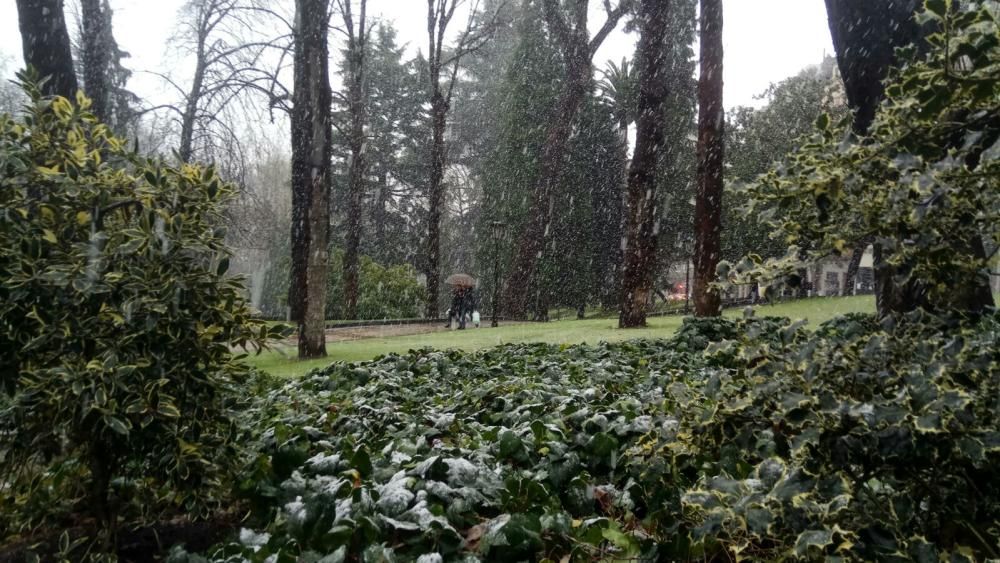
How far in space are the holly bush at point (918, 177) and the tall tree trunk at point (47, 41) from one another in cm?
677

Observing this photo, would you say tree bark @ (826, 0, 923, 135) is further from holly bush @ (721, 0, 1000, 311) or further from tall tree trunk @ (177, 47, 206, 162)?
tall tree trunk @ (177, 47, 206, 162)

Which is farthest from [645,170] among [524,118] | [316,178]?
[524,118]

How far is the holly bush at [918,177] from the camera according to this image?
1.51 m

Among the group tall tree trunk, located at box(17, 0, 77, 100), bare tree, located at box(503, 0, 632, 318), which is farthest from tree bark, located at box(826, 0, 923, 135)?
bare tree, located at box(503, 0, 632, 318)

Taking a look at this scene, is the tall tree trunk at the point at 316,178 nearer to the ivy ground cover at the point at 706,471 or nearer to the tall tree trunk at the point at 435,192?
the ivy ground cover at the point at 706,471

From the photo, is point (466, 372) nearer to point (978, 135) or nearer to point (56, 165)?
point (56, 165)

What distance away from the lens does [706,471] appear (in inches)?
99.3

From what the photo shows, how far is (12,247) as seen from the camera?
7.89 ft

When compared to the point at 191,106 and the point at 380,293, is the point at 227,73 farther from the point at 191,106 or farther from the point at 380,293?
the point at 380,293

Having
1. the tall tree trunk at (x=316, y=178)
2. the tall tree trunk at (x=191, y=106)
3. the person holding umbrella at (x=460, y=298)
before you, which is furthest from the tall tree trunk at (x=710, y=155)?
the tall tree trunk at (x=191, y=106)

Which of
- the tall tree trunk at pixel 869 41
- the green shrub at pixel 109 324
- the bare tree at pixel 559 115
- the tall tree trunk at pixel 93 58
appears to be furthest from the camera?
the bare tree at pixel 559 115

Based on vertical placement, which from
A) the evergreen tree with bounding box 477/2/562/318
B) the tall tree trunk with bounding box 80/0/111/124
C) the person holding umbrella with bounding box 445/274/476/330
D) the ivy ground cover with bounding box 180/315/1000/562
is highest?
the evergreen tree with bounding box 477/2/562/318

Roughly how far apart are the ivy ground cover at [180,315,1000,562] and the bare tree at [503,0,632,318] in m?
18.2

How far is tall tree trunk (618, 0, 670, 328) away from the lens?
1245cm
